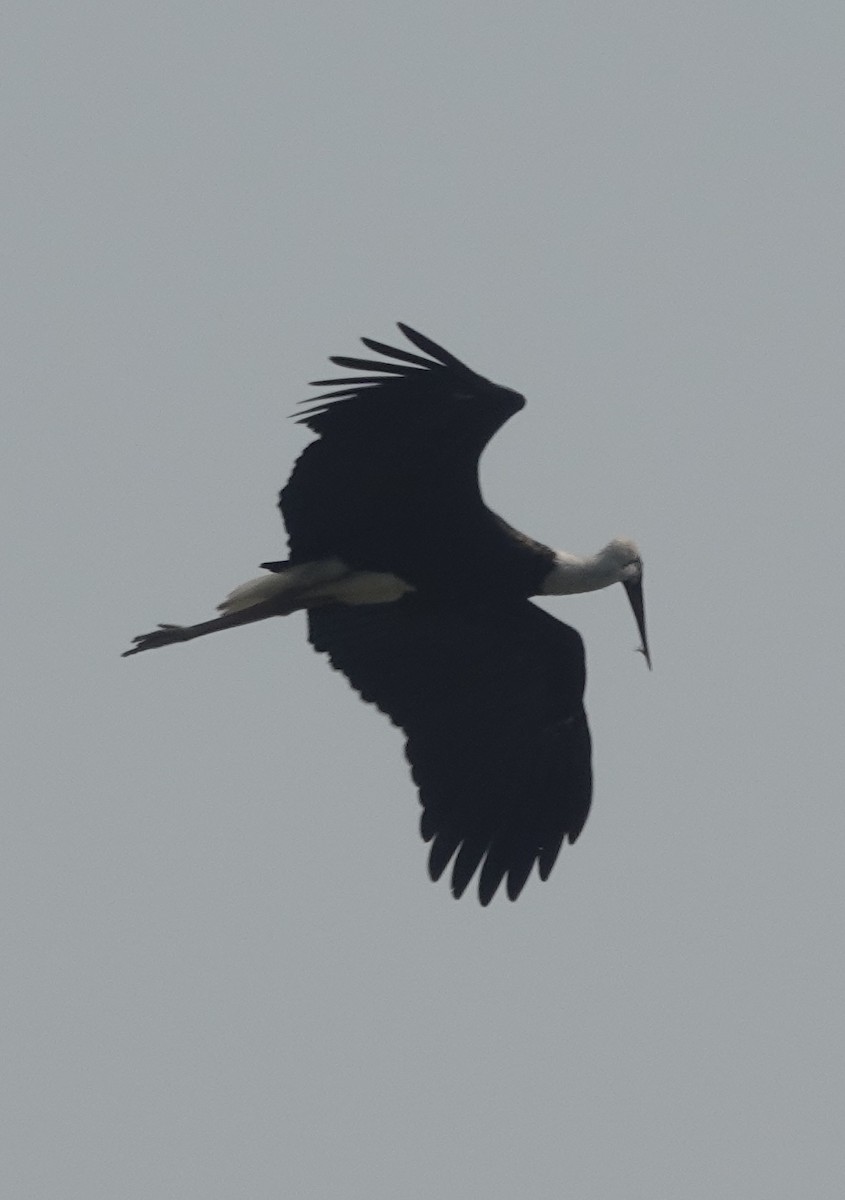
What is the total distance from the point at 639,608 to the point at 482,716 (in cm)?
115

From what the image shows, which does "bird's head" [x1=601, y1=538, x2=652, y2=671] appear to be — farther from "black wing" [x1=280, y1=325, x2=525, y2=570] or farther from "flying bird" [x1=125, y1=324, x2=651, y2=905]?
"black wing" [x1=280, y1=325, x2=525, y2=570]

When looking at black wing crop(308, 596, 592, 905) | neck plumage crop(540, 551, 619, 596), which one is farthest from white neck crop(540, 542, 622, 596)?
black wing crop(308, 596, 592, 905)

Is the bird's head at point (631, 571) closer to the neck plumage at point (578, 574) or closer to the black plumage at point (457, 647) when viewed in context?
the neck plumage at point (578, 574)

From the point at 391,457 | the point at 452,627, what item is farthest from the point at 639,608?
the point at 391,457

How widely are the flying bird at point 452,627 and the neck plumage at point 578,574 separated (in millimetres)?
11

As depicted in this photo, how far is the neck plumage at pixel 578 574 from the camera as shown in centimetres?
1681

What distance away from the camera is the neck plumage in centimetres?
1681

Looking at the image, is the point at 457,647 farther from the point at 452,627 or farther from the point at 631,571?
the point at 631,571

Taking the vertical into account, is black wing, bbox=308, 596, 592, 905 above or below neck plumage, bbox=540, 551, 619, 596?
below

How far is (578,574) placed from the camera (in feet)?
55.5

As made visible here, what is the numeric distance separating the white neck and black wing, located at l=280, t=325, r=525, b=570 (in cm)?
62

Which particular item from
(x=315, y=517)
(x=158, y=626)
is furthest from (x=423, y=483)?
(x=158, y=626)

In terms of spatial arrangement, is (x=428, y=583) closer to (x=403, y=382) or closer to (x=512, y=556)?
(x=512, y=556)

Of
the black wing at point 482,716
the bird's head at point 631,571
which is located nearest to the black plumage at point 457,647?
the black wing at point 482,716
